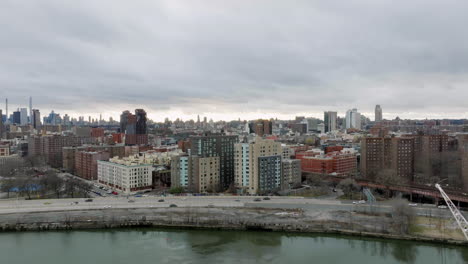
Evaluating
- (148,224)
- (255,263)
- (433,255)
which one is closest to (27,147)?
(148,224)

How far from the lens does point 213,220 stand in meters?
12.6

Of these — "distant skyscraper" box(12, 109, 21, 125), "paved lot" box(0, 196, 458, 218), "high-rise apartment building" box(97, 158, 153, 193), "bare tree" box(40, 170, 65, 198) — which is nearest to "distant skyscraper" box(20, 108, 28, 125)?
"distant skyscraper" box(12, 109, 21, 125)

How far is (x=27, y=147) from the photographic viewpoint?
Result: 3531 centimetres

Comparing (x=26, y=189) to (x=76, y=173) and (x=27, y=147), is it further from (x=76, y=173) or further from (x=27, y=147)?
(x=27, y=147)

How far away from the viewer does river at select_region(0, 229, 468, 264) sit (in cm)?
988

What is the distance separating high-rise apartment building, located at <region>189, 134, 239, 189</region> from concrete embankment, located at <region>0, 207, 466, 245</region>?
5.19 metres

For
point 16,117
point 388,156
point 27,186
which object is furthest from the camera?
point 16,117

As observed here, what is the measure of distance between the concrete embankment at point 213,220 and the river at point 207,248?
0.31m

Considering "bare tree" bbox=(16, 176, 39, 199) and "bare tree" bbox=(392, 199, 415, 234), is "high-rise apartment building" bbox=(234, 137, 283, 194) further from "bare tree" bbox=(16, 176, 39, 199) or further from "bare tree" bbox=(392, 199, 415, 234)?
"bare tree" bbox=(16, 176, 39, 199)

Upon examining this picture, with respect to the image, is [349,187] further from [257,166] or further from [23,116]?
[23,116]

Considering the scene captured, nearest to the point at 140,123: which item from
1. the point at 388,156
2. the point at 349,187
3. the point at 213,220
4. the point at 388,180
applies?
the point at 388,156

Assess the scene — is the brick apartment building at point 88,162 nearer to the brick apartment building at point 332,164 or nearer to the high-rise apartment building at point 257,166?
the high-rise apartment building at point 257,166

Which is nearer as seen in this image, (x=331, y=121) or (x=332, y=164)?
(x=332, y=164)

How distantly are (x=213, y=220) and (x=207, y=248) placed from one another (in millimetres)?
2049
